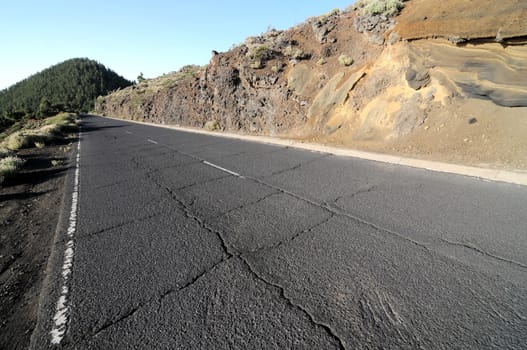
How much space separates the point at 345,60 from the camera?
1614 cm

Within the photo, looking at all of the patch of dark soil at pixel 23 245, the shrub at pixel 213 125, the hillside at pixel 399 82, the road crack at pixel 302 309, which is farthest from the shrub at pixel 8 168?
the shrub at pixel 213 125

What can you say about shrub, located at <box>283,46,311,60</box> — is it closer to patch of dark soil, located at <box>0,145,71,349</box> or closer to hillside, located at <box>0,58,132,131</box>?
patch of dark soil, located at <box>0,145,71,349</box>

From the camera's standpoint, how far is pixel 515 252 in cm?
335

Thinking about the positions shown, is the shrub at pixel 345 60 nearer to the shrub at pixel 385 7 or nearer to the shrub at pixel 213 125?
the shrub at pixel 385 7

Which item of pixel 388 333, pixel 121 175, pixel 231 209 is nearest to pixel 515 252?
pixel 388 333

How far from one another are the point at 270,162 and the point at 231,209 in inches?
170

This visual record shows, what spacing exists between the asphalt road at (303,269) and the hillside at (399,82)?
12.2 ft

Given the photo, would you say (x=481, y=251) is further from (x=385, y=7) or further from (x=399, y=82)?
(x=385, y=7)

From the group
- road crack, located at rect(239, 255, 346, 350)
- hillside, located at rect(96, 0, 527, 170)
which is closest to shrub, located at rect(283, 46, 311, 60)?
hillside, located at rect(96, 0, 527, 170)

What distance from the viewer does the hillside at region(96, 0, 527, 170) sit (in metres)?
8.55

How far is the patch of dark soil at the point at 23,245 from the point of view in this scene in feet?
9.25

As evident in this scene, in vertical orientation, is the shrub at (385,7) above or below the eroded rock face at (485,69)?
above

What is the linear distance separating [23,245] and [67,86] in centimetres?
18802

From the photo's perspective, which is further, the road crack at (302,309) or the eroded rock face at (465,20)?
the eroded rock face at (465,20)
